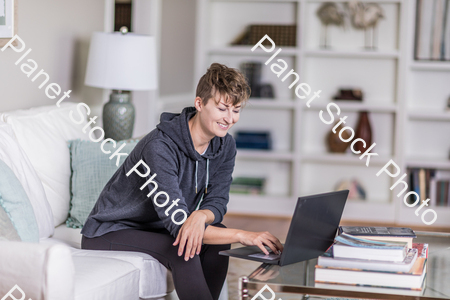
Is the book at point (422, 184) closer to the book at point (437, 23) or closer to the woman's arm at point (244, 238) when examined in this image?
the book at point (437, 23)

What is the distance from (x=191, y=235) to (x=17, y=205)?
0.56m

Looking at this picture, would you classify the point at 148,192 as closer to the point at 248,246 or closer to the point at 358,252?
the point at 248,246

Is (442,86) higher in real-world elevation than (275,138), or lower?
higher

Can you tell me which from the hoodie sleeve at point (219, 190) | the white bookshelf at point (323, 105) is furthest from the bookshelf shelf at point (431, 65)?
the hoodie sleeve at point (219, 190)

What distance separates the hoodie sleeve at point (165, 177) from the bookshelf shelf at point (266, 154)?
8.31ft

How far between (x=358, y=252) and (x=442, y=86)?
10.6ft

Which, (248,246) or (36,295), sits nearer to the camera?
(36,295)

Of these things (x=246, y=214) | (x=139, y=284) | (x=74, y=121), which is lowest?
(x=246, y=214)

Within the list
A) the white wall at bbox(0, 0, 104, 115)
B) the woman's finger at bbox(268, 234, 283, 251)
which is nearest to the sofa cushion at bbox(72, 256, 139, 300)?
the woman's finger at bbox(268, 234, 283, 251)

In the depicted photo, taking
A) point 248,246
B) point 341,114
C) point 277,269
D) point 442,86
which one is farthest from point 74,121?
point 442,86

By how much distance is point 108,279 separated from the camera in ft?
5.67

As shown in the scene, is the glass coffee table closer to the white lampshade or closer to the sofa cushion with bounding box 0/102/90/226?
the sofa cushion with bounding box 0/102/90/226

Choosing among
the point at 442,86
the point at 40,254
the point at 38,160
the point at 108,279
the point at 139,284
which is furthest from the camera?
the point at 442,86

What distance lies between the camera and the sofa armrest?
1435 millimetres
